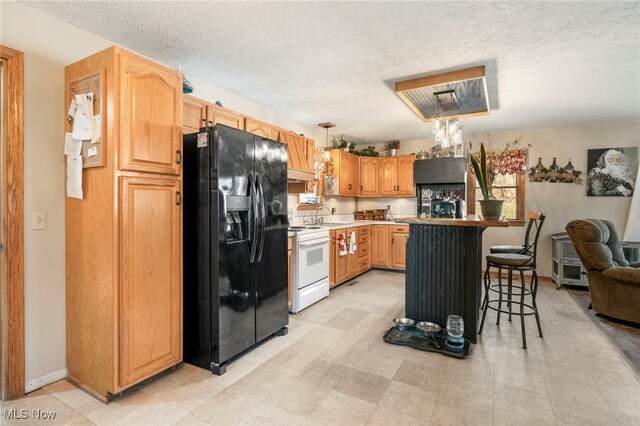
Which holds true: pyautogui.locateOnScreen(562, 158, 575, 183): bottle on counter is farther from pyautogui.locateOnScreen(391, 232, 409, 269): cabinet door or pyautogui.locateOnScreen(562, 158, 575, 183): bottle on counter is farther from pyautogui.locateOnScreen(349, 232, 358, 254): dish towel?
pyautogui.locateOnScreen(349, 232, 358, 254): dish towel

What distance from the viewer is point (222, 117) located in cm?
321

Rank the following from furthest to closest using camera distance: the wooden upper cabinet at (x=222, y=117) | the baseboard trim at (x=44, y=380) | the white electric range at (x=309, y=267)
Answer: the white electric range at (x=309, y=267) < the wooden upper cabinet at (x=222, y=117) < the baseboard trim at (x=44, y=380)

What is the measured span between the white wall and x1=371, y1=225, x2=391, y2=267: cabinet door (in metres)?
4.68

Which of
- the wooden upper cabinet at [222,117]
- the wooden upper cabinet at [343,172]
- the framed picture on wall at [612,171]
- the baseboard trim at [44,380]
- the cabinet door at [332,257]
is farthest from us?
the wooden upper cabinet at [343,172]

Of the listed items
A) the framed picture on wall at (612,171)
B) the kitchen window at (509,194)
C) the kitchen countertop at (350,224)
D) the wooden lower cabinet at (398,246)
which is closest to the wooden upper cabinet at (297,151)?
the kitchen countertop at (350,224)

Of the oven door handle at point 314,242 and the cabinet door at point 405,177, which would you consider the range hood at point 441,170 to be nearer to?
the cabinet door at point 405,177

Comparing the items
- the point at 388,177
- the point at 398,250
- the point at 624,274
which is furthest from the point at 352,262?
the point at 624,274

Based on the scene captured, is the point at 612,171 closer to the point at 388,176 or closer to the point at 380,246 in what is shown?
the point at 388,176

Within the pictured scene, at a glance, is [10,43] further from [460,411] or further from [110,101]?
[460,411]

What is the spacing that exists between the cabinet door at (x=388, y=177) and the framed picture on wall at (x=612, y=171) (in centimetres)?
302

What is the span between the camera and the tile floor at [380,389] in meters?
1.87

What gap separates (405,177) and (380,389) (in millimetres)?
4555

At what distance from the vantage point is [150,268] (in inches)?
85.5

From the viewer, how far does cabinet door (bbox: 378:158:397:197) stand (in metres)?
6.21
